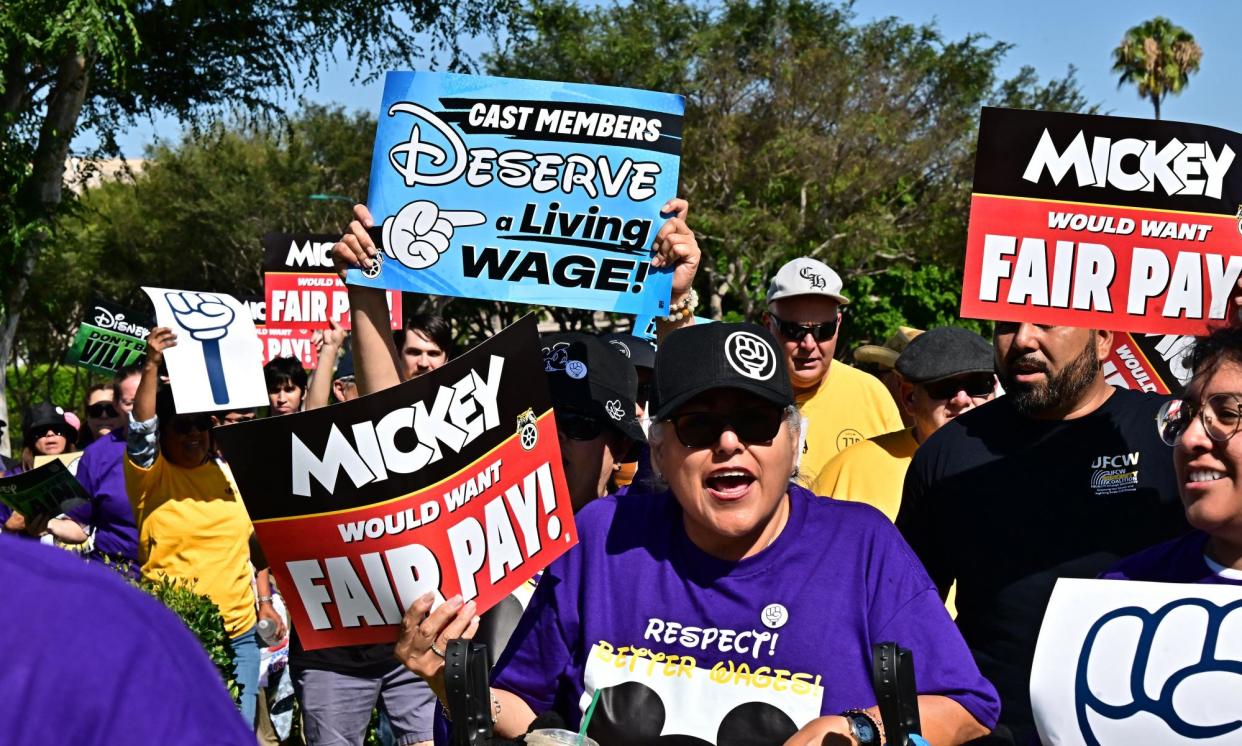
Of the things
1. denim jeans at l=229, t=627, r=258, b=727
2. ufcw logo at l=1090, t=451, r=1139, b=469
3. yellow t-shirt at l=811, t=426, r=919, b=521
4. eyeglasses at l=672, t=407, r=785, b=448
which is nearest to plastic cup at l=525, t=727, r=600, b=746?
eyeglasses at l=672, t=407, r=785, b=448

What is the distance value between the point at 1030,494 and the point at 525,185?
1.76 metres

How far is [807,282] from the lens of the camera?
620 cm

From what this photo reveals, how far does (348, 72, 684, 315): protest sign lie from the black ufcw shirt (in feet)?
3.42

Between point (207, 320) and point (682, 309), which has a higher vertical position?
point (682, 309)

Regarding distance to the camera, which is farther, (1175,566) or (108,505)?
(108,505)

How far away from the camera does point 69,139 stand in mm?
15172

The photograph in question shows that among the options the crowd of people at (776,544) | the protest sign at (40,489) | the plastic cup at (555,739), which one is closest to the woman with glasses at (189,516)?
the protest sign at (40,489)

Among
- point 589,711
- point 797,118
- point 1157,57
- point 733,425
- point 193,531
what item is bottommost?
point 193,531

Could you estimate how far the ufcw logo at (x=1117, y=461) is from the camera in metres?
3.93

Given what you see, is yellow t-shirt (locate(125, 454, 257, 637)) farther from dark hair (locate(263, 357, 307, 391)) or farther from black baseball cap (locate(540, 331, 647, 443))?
black baseball cap (locate(540, 331, 647, 443))

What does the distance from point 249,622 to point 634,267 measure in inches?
146

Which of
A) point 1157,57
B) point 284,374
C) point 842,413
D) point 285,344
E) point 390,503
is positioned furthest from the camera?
point 1157,57

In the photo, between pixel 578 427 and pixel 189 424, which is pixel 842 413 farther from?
pixel 189 424

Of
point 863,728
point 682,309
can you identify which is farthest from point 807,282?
point 863,728
